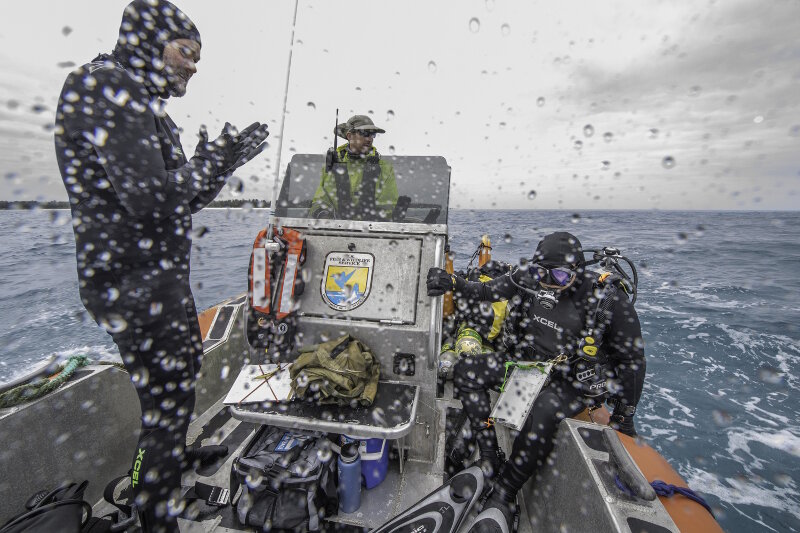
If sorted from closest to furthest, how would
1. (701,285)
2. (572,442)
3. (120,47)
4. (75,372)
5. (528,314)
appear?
(120,47)
(572,442)
(75,372)
(528,314)
(701,285)

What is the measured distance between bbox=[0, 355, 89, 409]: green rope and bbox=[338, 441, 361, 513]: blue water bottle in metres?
1.96

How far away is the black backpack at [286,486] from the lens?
7.02 feet

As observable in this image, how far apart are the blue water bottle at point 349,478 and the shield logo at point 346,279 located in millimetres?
1054

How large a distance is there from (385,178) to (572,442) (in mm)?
2796

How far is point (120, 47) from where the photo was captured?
5.51 feet

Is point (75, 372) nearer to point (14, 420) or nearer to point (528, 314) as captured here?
point (14, 420)

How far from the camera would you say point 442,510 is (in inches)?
86.8

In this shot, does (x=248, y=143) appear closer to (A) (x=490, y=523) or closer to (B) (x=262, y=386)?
(B) (x=262, y=386)

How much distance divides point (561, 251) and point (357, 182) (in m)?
2.07

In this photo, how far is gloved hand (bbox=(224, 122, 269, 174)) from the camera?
1957mm

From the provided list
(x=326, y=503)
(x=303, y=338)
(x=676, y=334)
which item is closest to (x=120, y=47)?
(x=303, y=338)

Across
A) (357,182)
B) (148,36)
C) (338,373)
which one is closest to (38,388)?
(338,373)

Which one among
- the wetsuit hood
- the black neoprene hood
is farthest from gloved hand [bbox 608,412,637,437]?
the wetsuit hood

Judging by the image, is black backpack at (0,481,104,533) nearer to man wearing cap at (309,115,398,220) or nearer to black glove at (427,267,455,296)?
black glove at (427,267,455,296)
